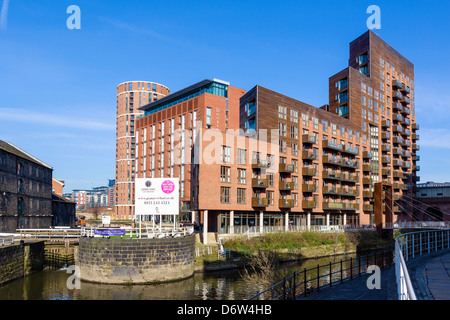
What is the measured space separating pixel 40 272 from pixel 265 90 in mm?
39990

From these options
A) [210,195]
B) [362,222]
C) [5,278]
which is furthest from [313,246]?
[5,278]

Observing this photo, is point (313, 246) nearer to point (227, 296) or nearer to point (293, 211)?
point (293, 211)

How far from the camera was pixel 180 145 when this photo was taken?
96.2 metres

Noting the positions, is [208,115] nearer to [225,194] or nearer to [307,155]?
[307,155]

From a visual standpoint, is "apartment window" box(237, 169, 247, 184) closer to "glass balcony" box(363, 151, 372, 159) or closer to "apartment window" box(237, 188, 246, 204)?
"apartment window" box(237, 188, 246, 204)

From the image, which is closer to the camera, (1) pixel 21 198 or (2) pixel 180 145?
(1) pixel 21 198

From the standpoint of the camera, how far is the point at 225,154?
170 ft

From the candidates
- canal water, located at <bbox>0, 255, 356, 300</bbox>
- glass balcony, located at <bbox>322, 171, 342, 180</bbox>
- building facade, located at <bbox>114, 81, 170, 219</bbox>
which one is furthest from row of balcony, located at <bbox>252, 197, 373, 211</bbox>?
building facade, located at <bbox>114, 81, 170, 219</bbox>

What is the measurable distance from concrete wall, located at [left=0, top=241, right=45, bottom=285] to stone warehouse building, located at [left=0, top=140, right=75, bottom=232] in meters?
14.0

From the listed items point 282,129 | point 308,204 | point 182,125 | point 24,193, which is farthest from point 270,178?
point 182,125

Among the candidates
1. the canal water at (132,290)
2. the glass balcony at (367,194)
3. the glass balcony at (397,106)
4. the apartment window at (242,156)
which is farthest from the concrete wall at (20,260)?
the glass balcony at (397,106)

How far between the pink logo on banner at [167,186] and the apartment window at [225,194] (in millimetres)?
14316

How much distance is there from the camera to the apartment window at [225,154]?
51438mm
